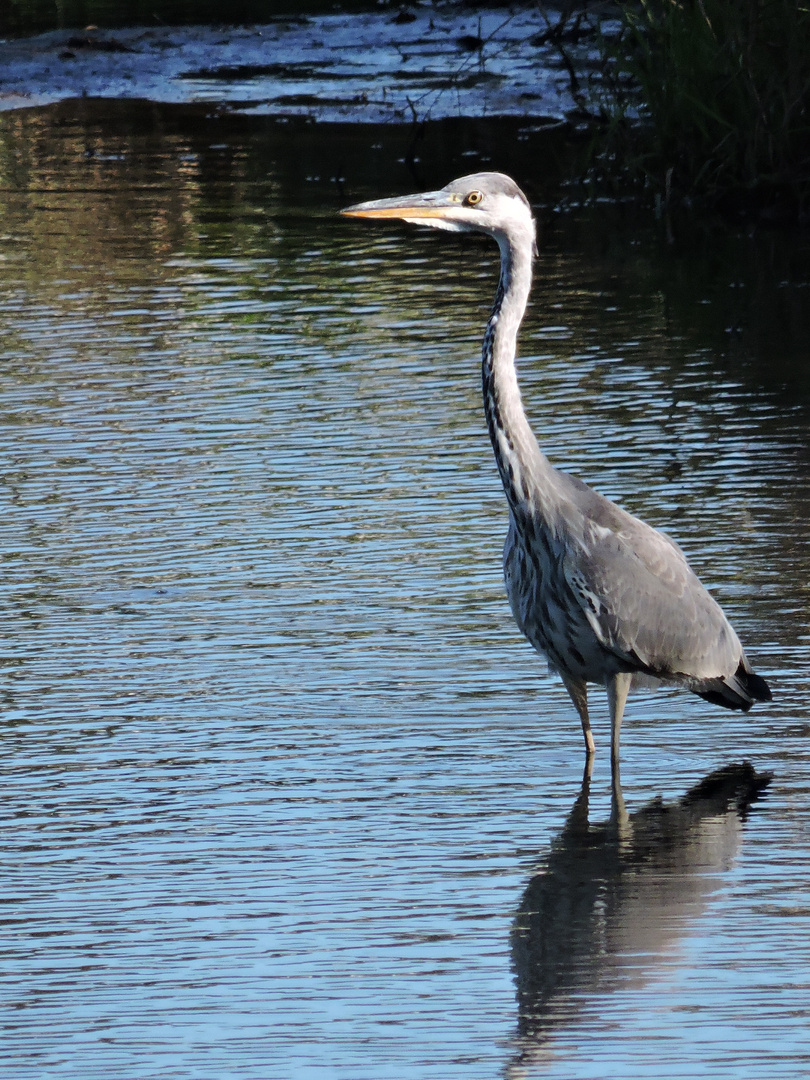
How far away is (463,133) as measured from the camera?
19.3 meters

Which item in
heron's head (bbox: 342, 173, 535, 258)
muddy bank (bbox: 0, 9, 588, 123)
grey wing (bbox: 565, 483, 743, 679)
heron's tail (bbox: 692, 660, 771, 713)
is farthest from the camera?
muddy bank (bbox: 0, 9, 588, 123)

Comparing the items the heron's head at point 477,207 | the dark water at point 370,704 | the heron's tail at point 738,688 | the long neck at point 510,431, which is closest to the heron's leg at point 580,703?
the dark water at point 370,704

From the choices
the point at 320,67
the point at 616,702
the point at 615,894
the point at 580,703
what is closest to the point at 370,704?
the point at 580,703

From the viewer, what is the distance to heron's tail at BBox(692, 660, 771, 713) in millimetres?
6137

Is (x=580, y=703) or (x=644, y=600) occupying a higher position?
(x=644, y=600)

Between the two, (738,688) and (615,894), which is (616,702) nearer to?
(738,688)

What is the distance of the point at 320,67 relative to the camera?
2455cm

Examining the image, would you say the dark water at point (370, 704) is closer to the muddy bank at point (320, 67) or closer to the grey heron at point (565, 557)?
the grey heron at point (565, 557)

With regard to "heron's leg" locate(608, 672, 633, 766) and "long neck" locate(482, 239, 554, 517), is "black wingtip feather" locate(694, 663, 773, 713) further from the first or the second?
"long neck" locate(482, 239, 554, 517)

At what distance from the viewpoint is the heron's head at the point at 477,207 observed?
19.2 feet

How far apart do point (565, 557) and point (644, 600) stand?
29 cm

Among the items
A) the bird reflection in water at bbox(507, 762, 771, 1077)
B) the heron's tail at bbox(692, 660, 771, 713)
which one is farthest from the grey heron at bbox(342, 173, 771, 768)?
the bird reflection in water at bbox(507, 762, 771, 1077)

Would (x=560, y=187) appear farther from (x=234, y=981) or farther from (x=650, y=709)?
(x=234, y=981)

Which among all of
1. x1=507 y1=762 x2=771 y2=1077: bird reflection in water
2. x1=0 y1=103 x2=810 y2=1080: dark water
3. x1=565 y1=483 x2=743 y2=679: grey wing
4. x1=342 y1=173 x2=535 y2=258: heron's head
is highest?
x1=342 y1=173 x2=535 y2=258: heron's head
